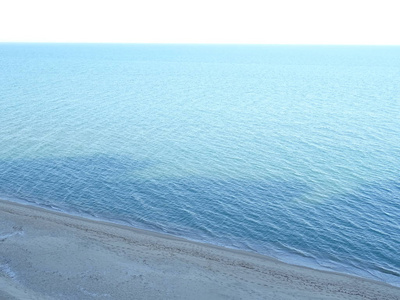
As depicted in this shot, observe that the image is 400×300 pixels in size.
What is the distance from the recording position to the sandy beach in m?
24.0

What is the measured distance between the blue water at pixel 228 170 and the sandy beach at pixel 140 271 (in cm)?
222

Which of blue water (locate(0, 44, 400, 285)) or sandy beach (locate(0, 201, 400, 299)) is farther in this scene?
blue water (locate(0, 44, 400, 285))

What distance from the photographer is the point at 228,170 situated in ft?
144

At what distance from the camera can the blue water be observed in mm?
31828

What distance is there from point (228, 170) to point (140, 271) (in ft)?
64.8

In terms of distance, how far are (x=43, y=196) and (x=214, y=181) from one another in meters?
16.3

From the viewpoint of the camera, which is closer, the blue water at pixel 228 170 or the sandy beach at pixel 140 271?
the sandy beach at pixel 140 271

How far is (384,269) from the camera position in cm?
2761

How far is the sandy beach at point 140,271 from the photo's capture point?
24031mm

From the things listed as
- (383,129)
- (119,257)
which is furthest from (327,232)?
(383,129)

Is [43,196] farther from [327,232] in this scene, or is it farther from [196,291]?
[327,232]

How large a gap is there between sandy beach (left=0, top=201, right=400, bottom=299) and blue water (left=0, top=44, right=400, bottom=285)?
222 centimetres

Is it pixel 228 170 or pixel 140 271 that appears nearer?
pixel 140 271

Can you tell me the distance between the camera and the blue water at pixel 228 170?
3183 centimetres
